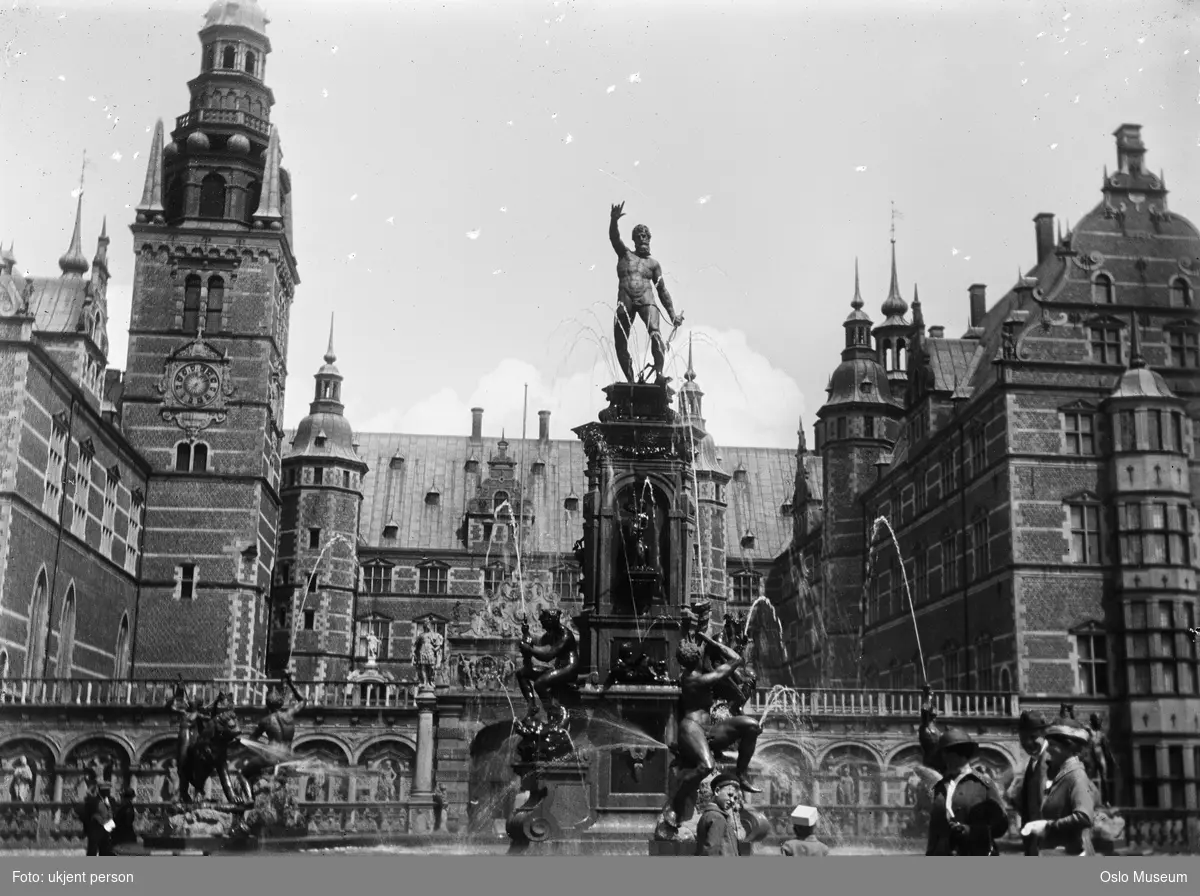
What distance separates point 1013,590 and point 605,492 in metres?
23.1

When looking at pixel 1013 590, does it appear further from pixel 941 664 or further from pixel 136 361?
pixel 136 361

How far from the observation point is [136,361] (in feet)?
169

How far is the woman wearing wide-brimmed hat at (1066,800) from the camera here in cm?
975

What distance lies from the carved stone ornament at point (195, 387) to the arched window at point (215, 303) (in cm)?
97

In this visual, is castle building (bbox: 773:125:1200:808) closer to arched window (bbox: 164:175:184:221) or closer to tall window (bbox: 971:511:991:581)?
tall window (bbox: 971:511:991:581)

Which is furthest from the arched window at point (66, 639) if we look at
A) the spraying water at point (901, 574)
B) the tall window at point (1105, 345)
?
the tall window at point (1105, 345)

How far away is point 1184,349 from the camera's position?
40.9 m

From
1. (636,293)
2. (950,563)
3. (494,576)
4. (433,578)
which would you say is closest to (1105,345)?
(950,563)

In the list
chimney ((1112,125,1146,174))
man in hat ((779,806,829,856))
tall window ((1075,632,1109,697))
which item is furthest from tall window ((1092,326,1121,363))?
man in hat ((779,806,829,856))

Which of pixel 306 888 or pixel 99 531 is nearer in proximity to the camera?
pixel 306 888

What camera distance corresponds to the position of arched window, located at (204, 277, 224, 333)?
52469mm

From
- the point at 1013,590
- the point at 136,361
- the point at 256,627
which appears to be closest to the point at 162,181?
the point at 136,361

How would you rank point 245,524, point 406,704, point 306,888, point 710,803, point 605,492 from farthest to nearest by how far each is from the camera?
1. point 245,524
2. point 406,704
3. point 605,492
4. point 710,803
5. point 306,888

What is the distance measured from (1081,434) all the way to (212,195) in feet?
107
